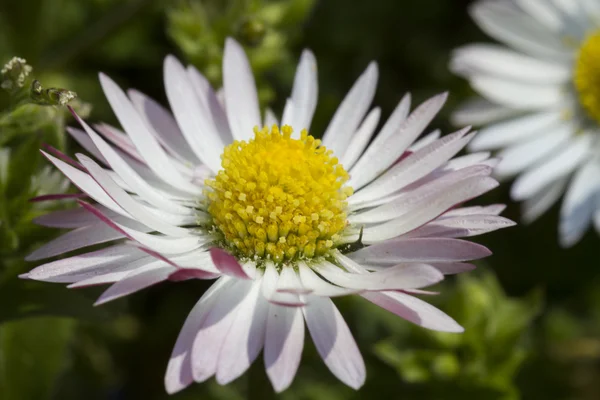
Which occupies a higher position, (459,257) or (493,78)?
(493,78)

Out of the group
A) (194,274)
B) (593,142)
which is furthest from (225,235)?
(593,142)

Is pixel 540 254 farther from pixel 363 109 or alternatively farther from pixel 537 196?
pixel 363 109

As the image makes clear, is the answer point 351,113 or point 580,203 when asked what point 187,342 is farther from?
point 580,203

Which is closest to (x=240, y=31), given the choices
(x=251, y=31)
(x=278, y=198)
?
(x=251, y=31)

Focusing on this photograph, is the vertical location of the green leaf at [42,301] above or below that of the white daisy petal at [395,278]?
above

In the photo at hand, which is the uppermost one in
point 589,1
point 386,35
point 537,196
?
point 386,35

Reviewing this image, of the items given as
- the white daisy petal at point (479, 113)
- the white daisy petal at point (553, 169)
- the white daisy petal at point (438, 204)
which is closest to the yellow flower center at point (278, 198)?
the white daisy petal at point (438, 204)

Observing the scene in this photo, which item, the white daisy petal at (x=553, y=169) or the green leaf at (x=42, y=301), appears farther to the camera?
the white daisy petal at (x=553, y=169)

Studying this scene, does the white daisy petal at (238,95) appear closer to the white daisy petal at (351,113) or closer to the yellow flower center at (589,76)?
the white daisy petal at (351,113)
